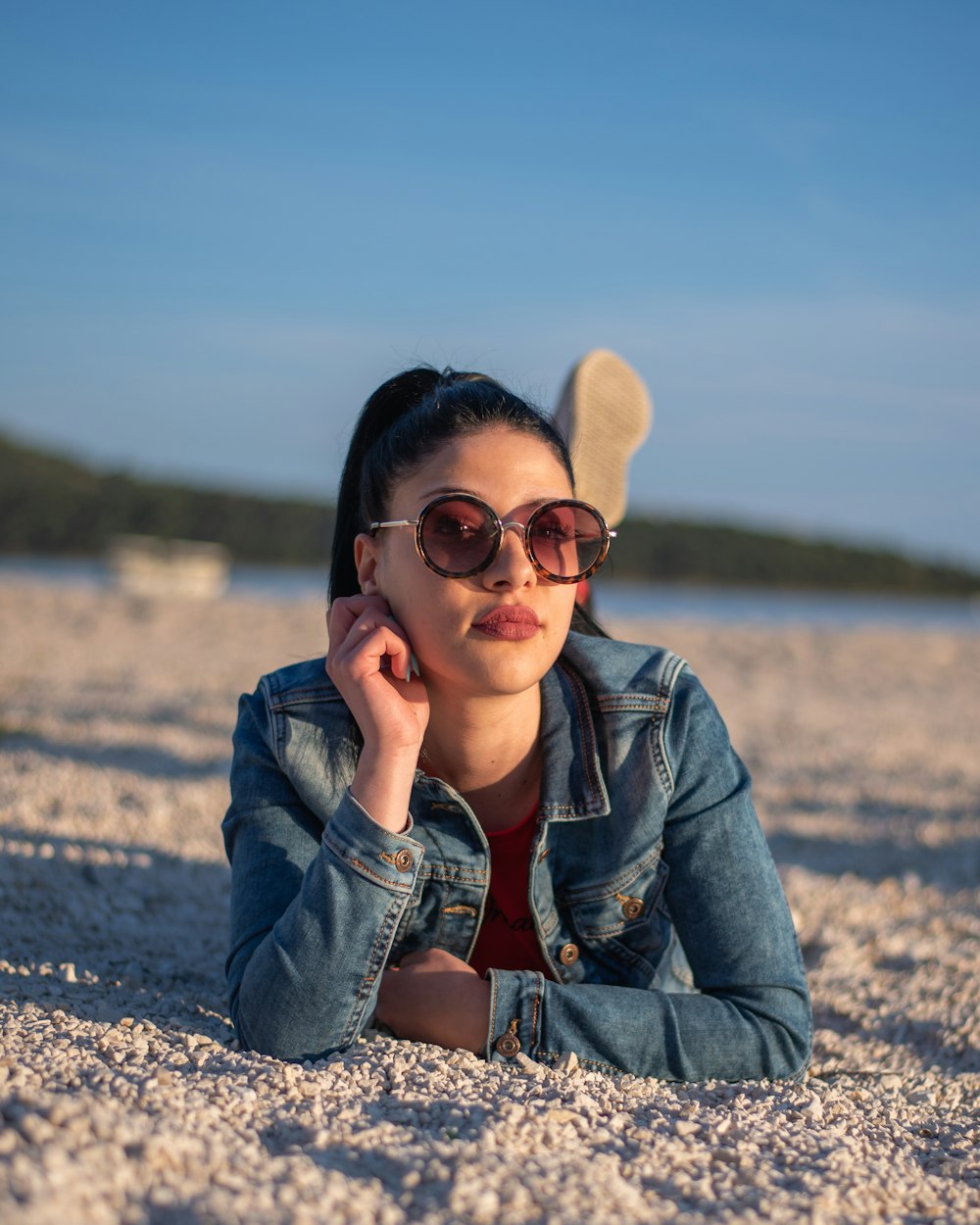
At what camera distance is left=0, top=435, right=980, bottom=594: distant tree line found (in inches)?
1761

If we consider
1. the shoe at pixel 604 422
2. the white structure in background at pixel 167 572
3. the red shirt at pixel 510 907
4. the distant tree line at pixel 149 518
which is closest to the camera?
the red shirt at pixel 510 907

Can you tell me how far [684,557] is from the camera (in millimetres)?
48969

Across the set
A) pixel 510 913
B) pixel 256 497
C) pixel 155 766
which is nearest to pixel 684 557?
pixel 256 497

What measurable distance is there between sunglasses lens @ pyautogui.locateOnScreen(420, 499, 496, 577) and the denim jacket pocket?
76 cm

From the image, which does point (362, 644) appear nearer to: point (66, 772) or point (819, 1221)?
point (819, 1221)

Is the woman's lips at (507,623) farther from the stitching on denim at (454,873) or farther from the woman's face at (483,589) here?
the stitching on denim at (454,873)

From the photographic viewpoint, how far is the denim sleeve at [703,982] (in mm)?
2309

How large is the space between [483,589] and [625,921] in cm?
85

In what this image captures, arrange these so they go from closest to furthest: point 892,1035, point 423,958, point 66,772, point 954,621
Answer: point 423,958, point 892,1035, point 66,772, point 954,621

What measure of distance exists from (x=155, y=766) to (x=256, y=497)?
162 ft

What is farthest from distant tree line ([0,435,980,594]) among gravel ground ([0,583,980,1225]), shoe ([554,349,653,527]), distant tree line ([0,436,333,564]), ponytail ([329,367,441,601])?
ponytail ([329,367,441,601])

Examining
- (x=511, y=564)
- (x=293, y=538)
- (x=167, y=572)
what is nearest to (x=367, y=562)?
(x=511, y=564)

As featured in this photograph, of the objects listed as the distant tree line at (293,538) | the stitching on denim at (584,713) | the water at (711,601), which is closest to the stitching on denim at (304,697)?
the stitching on denim at (584,713)

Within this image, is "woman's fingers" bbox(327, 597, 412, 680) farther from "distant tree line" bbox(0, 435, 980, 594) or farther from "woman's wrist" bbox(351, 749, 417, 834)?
"distant tree line" bbox(0, 435, 980, 594)
